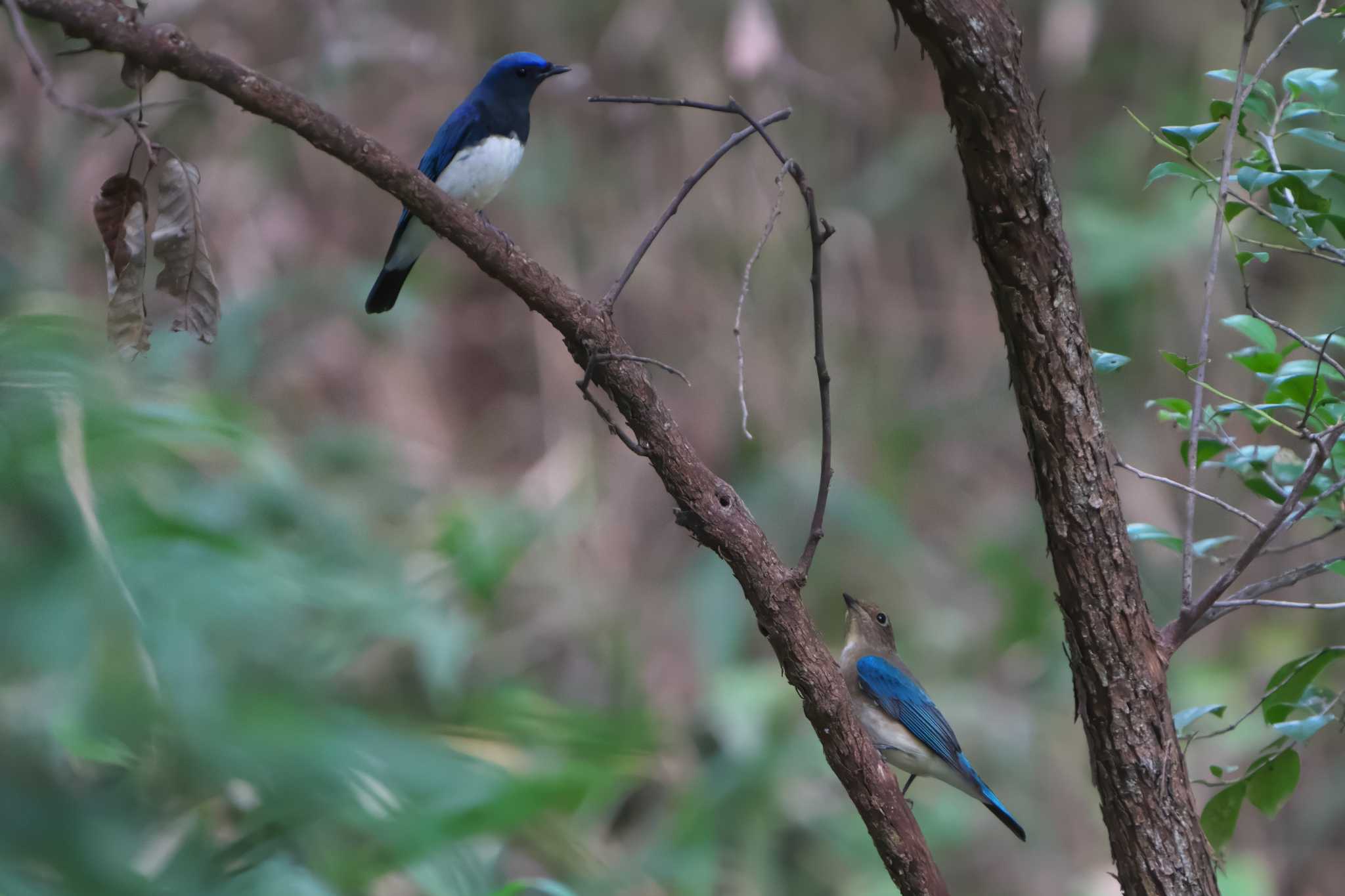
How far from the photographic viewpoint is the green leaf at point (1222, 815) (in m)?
2.10

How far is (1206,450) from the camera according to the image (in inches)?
89.4

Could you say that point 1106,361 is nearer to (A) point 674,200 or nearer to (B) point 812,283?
(B) point 812,283

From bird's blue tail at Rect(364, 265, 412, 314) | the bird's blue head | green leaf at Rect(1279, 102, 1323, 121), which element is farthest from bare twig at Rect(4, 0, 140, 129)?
the bird's blue head

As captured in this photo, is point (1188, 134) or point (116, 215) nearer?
point (116, 215)

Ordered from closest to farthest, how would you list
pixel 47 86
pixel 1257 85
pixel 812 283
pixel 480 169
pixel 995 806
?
1. pixel 47 86
2. pixel 812 283
3. pixel 1257 85
4. pixel 995 806
5. pixel 480 169

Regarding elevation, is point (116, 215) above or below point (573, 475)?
below

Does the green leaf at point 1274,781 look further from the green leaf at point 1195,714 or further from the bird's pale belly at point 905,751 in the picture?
the bird's pale belly at point 905,751

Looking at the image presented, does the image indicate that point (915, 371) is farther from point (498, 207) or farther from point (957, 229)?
point (498, 207)

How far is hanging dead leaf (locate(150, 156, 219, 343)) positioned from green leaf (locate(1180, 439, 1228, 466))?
167 centimetres

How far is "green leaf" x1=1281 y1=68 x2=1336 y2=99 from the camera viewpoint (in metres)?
1.93

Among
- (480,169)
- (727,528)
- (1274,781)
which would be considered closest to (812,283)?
(727,528)

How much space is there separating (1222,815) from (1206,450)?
0.66 meters

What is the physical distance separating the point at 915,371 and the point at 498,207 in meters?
2.94

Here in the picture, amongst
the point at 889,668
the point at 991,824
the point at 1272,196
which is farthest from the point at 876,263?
the point at 1272,196
